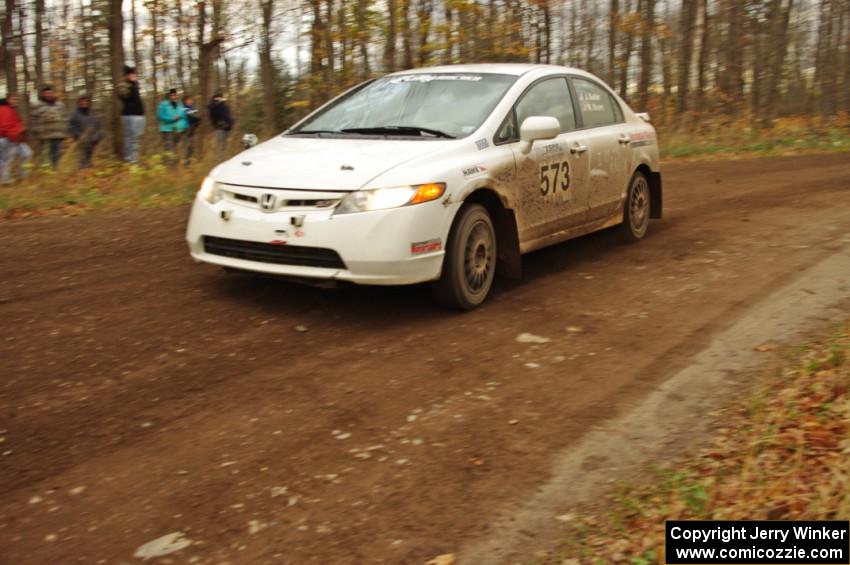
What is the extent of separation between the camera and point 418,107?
267 inches

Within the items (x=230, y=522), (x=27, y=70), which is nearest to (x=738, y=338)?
(x=230, y=522)

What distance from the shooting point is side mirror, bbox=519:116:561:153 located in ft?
21.1

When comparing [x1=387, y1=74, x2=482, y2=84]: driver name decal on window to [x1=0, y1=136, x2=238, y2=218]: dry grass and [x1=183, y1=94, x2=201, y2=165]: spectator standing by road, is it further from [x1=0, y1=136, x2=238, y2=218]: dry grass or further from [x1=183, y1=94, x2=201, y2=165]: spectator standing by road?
[x1=183, y1=94, x2=201, y2=165]: spectator standing by road

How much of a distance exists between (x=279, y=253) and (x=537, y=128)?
Answer: 220 cm

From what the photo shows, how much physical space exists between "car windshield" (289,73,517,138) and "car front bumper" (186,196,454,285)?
102cm

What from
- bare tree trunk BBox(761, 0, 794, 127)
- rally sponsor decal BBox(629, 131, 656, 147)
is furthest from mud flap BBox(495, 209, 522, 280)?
bare tree trunk BBox(761, 0, 794, 127)

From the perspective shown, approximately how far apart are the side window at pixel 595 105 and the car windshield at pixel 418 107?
1050mm

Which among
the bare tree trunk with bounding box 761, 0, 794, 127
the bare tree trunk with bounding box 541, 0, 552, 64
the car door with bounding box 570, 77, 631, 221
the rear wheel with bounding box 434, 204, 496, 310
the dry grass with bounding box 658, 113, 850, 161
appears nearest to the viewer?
the rear wheel with bounding box 434, 204, 496, 310

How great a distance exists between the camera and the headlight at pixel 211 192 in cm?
611

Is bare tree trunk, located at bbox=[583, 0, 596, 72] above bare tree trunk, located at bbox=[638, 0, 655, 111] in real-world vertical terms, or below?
above

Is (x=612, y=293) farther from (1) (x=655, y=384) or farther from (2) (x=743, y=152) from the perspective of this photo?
(2) (x=743, y=152)

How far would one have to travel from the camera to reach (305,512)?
138 inches

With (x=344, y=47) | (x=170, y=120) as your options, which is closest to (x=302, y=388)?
(x=170, y=120)

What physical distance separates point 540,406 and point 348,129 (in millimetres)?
3166
